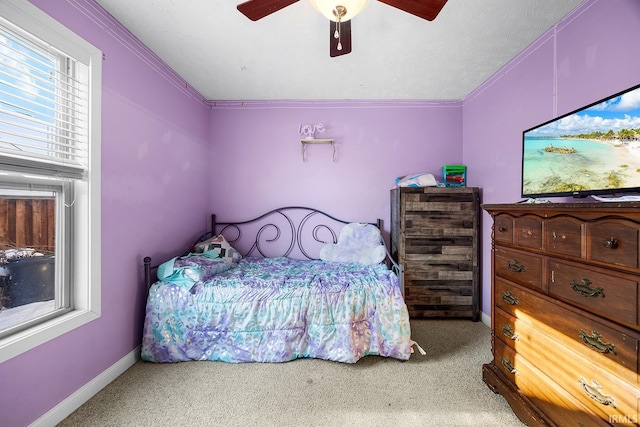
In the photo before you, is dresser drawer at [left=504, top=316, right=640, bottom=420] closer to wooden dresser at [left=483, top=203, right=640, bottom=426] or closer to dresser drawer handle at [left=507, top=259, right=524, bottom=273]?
wooden dresser at [left=483, top=203, right=640, bottom=426]

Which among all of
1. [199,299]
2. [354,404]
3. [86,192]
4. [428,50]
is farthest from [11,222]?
[428,50]

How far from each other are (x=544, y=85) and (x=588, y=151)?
0.86 meters

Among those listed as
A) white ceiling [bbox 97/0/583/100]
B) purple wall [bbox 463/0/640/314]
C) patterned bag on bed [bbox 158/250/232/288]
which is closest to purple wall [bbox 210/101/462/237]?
white ceiling [bbox 97/0/583/100]

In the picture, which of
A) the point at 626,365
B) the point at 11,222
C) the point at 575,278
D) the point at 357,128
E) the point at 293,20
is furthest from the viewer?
the point at 357,128

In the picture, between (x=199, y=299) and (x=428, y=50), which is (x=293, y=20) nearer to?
(x=428, y=50)

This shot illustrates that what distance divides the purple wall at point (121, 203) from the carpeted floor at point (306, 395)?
0.93ft

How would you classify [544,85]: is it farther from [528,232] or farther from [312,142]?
[312,142]

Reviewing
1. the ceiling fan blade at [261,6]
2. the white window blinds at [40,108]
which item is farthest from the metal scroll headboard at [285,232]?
the ceiling fan blade at [261,6]

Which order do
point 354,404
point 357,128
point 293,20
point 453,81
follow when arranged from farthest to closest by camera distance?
point 357,128
point 453,81
point 293,20
point 354,404

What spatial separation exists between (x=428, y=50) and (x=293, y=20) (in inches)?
44.8

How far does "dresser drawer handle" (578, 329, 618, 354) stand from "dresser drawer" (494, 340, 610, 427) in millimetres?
271

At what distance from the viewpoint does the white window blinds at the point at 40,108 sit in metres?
1.24

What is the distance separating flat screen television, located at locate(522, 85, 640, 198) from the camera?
120 centimetres

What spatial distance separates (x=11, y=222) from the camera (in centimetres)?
133
